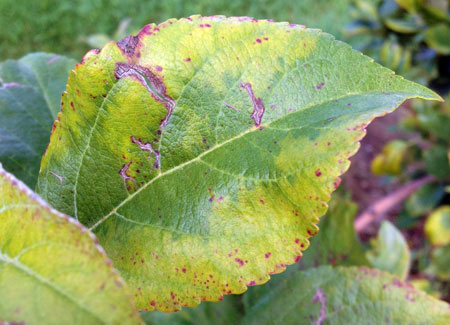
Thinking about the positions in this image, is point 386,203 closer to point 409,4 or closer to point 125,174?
point 409,4

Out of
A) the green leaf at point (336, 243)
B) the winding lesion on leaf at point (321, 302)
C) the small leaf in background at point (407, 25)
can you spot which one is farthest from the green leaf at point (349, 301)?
the small leaf in background at point (407, 25)

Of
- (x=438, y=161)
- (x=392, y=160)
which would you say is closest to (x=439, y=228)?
(x=438, y=161)

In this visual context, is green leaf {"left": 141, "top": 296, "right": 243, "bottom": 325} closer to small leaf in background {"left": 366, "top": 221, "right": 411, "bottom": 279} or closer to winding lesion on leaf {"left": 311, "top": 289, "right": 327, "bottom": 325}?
winding lesion on leaf {"left": 311, "top": 289, "right": 327, "bottom": 325}

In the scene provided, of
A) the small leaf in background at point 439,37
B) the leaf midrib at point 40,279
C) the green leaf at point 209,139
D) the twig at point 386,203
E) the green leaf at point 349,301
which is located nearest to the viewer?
the leaf midrib at point 40,279

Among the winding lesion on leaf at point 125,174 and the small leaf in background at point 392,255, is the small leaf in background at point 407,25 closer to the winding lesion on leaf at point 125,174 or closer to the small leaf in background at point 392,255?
the small leaf in background at point 392,255

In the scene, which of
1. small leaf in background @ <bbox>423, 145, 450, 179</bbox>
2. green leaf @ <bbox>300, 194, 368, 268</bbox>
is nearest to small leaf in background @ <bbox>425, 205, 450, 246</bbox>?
small leaf in background @ <bbox>423, 145, 450, 179</bbox>

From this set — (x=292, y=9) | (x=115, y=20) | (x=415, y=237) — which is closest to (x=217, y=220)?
(x=415, y=237)
